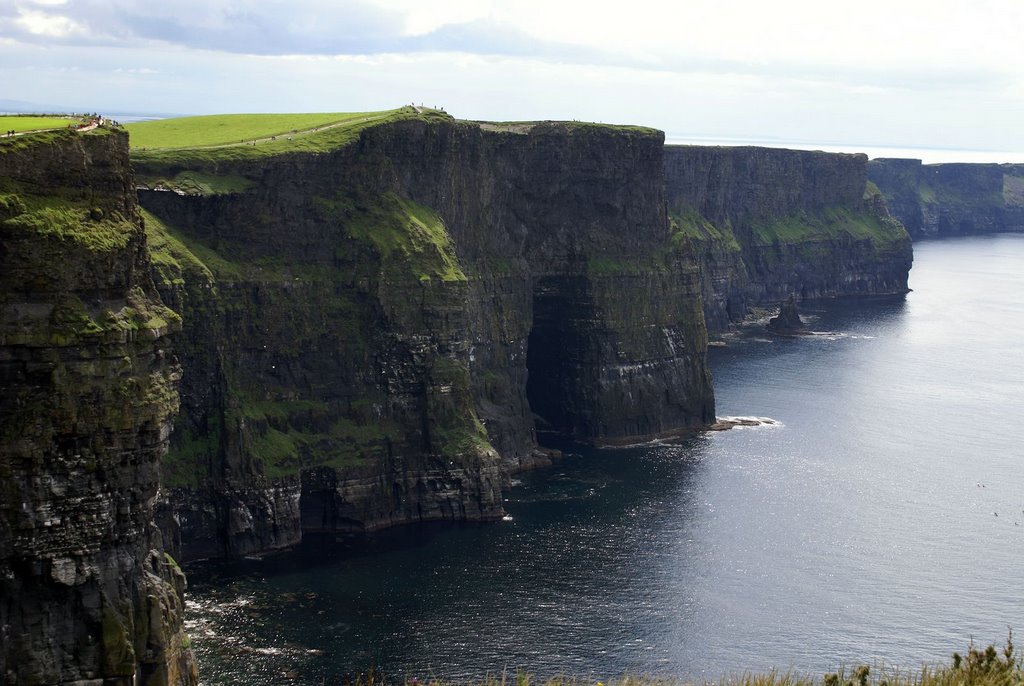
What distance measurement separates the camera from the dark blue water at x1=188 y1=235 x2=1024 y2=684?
112m

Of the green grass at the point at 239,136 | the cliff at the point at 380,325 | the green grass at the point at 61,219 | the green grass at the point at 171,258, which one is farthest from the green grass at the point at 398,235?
the green grass at the point at 61,219

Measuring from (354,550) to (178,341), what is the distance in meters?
27.3

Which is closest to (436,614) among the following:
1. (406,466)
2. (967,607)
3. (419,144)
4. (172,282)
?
(406,466)

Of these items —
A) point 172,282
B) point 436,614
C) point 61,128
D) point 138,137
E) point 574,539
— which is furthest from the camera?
point 138,137

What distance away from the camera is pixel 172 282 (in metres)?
132

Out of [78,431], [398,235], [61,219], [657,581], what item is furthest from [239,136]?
[78,431]

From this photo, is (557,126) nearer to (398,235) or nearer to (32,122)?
(398,235)

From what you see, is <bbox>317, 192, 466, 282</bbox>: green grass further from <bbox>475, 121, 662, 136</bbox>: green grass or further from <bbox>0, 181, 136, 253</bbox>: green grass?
<bbox>0, 181, 136, 253</bbox>: green grass

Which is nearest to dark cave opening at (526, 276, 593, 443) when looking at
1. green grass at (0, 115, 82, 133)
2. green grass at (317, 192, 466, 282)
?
green grass at (317, 192, 466, 282)

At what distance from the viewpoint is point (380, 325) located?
14938cm

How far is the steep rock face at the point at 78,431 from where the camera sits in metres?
87.1

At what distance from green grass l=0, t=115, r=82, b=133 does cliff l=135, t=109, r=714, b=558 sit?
85.4ft

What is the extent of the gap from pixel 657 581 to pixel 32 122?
230ft

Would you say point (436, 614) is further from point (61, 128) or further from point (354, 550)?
point (61, 128)
